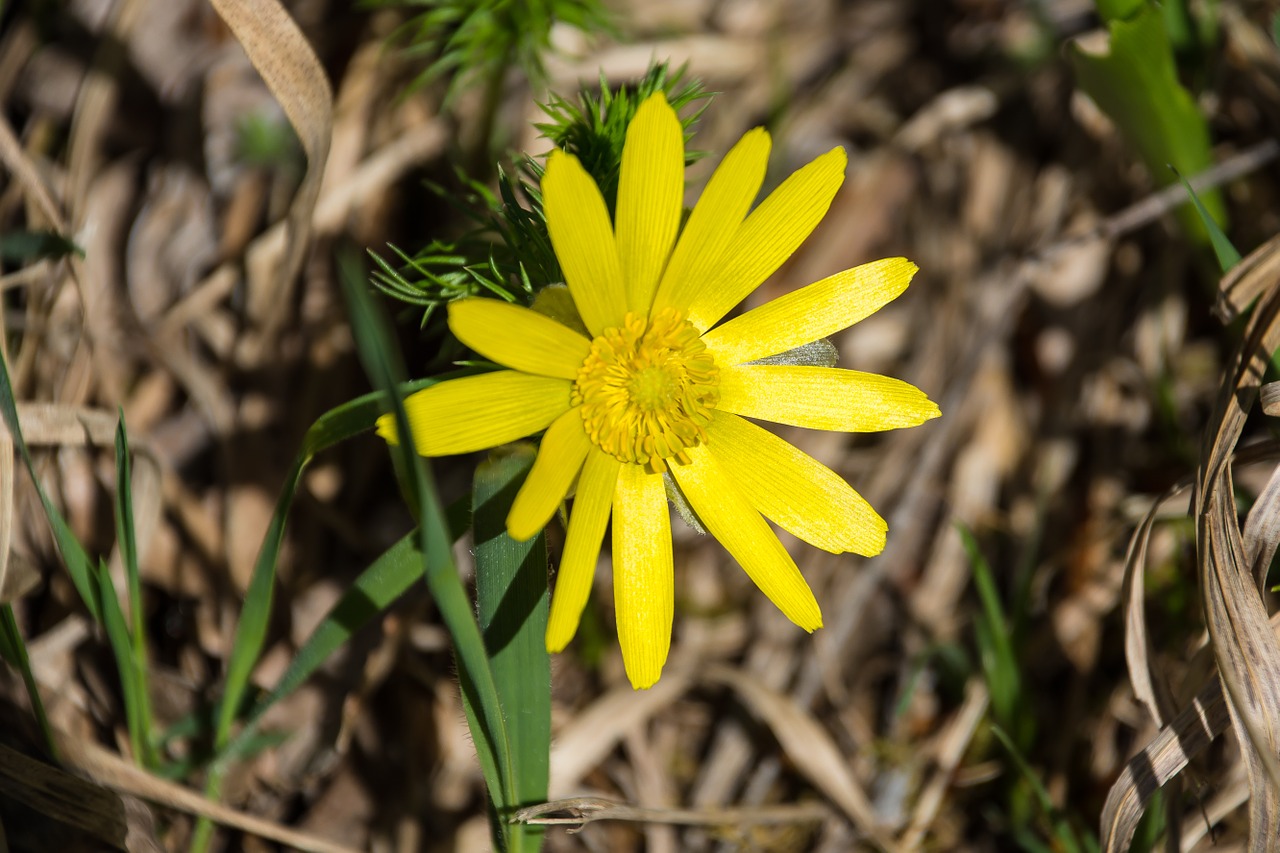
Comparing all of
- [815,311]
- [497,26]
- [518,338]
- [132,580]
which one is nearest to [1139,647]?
[815,311]

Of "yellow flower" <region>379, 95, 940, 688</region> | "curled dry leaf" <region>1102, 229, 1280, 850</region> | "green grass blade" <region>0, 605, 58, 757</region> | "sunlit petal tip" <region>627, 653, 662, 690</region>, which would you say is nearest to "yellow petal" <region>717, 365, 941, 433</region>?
"yellow flower" <region>379, 95, 940, 688</region>

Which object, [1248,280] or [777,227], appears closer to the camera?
[777,227]

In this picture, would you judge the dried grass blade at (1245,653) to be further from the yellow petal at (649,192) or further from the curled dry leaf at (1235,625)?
the yellow petal at (649,192)

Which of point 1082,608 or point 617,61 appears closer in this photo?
point 1082,608

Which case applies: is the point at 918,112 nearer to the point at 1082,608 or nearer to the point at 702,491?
the point at 1082,608

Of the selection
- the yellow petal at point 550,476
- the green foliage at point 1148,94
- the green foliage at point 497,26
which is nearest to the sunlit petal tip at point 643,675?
the yellow petal at point 550,476

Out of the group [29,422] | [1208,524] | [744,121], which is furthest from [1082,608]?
[29,422]

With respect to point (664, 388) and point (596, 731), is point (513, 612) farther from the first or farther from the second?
point (596, 731)
